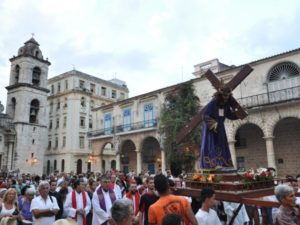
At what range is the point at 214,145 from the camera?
17.4 ft

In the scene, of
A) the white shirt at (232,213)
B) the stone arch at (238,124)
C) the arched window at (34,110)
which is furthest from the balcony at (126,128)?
the white shirt at (232,213)

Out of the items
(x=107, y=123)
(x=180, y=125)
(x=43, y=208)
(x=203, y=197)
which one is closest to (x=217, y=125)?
(x=203, y=197)

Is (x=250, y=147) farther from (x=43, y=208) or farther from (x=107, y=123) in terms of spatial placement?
(x=43, y=208)

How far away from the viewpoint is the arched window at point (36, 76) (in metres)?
37.2

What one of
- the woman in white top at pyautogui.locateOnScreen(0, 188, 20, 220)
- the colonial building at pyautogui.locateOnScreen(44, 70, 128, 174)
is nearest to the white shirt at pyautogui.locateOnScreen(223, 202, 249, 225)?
the woman in white top at pyautogui.locateOnScreen(0, 188, 20, 220)

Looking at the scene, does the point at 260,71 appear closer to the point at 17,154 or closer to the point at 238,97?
the point at 238,97

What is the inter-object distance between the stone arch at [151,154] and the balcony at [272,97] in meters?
10.2

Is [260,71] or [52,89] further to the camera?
[52,89]

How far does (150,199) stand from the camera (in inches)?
205

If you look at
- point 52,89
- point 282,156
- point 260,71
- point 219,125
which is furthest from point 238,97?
point 52,89

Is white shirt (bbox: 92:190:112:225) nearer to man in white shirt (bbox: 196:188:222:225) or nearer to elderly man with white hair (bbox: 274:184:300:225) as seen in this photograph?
man in white shirt (bbox: 196:188:222:225)

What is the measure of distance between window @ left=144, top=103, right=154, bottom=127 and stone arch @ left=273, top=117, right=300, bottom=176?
10628mm

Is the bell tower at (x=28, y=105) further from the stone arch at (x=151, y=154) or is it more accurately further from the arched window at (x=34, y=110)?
the stone arch at (x=151, y=154)

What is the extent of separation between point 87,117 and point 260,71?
2845 cm
